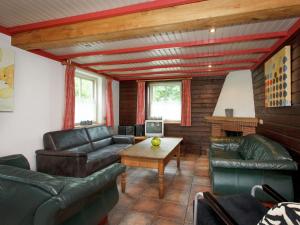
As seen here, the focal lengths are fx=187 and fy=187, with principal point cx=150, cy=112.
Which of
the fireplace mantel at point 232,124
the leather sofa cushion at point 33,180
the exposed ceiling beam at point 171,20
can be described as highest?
the exposed ceiling beam at point 171,20

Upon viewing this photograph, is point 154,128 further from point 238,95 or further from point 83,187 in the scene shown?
point 83,187

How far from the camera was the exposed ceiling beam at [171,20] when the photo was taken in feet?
5.47

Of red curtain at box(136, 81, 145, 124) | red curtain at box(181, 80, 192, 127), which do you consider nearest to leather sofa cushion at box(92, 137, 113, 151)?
red curtain at box(136, 81, 145, 124)

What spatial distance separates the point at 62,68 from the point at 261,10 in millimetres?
3520

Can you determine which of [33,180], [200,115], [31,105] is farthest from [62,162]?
[200,115]

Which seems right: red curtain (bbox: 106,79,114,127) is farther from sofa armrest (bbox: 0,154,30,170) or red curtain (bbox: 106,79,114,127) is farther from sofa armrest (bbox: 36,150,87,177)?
sofa armrest (bbox: 0,154,30,170)

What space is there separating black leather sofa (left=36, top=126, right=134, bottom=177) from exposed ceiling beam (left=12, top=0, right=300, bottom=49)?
1.65 metres

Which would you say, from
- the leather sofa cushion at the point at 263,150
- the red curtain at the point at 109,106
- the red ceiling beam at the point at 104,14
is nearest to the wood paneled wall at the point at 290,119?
the leather sofa cushion at the point at 263,150

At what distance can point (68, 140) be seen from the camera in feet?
11.6

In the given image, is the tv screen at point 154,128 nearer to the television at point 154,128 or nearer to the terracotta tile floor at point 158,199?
the television at point 154,128

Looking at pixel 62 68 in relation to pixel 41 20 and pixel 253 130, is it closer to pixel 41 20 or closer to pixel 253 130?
pixel 41 20

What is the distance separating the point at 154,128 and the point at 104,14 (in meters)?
3.67

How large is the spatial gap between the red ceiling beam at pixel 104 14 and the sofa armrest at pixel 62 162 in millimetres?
1829

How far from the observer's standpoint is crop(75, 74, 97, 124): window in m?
4.52
